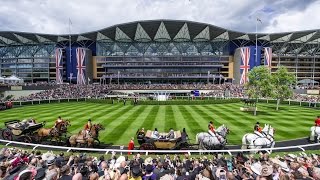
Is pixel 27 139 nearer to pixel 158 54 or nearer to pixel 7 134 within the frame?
pixel 7 134

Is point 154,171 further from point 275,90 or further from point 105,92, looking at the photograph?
point 105,92

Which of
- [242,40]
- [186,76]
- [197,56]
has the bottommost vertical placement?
[186,76]

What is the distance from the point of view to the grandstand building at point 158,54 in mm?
107125

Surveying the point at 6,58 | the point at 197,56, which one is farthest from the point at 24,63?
the point at 197,56

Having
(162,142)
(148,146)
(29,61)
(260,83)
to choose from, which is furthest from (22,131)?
(29,61)

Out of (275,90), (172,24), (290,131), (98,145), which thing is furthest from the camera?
(172,24)

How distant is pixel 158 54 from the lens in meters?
117

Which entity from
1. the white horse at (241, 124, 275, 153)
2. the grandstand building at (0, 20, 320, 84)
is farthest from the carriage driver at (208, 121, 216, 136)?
the grandstand building at (0, 20, 320, 84)

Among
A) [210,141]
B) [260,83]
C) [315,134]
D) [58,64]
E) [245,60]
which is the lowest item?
[315,134]

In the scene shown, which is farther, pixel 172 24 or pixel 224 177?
pixel 172 24

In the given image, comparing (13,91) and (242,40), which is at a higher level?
(242,40)

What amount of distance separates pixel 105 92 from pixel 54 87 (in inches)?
624

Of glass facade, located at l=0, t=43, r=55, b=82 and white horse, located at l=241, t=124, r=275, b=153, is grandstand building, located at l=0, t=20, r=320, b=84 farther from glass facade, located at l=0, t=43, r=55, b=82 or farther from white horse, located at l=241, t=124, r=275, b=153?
white horse, located at l=241, t=124, r=275, b=153

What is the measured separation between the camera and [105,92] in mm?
85125
